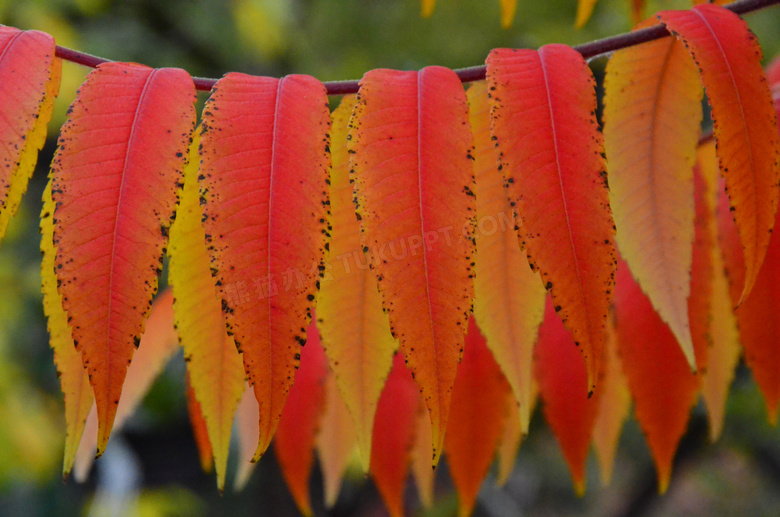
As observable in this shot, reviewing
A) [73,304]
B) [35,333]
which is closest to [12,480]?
[35,333]

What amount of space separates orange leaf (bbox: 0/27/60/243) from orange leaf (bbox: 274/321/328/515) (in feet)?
1.31

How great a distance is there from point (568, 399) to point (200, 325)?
46cm

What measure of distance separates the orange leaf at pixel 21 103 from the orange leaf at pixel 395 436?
1.63 ft

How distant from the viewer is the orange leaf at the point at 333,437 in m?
0.81

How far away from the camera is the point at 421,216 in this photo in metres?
0.49

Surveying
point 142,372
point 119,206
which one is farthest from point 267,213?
point 142,372

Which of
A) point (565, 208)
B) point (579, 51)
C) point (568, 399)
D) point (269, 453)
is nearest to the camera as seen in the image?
point (565, 208)

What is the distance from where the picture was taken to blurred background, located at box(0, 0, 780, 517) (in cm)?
244

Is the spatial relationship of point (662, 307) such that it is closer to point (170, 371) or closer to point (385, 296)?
point (385, 296)

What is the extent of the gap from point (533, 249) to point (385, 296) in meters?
0.13

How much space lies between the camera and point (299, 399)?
80 cm

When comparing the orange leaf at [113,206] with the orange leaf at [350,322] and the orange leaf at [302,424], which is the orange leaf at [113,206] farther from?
the orange leaf at [302,424]

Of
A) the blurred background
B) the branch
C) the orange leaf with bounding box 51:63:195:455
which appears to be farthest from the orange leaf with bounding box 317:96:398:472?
the blurred background

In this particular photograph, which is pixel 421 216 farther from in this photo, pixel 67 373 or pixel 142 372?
pixel 142 372
